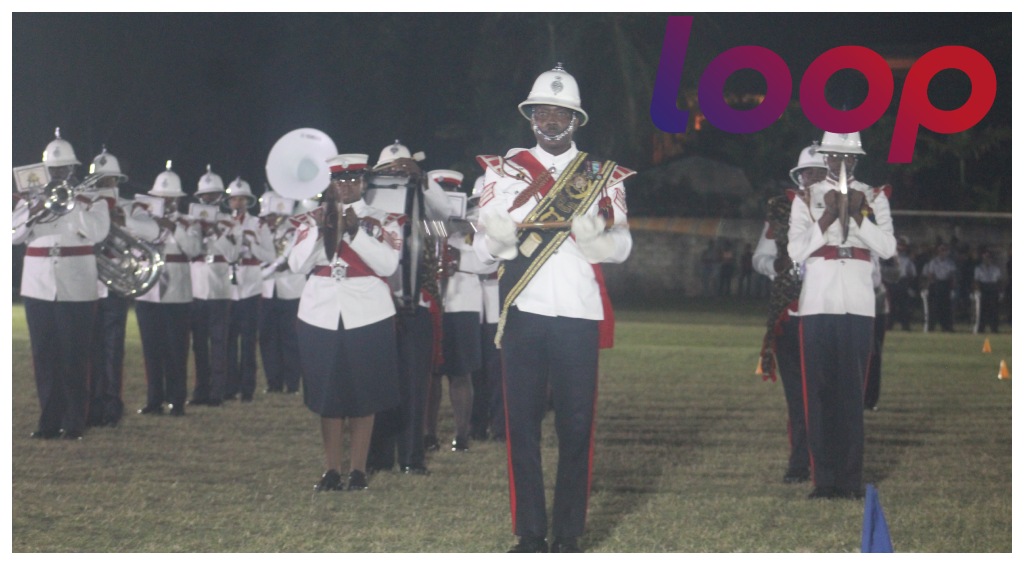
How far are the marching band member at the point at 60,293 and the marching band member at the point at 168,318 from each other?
4.55ft

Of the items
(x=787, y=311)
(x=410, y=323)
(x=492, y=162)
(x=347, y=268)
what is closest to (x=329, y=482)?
(x=347, y=268)

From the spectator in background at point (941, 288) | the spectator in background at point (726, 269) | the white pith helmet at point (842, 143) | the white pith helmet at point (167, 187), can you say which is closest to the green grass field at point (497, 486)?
the white pith helmet at point (167, 187)

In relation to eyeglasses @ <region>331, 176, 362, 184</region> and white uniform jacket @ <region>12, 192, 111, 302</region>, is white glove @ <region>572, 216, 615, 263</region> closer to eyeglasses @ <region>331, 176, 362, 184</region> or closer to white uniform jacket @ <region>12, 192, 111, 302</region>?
eyeglasses @ <region>331, 176, 362, 184</region>

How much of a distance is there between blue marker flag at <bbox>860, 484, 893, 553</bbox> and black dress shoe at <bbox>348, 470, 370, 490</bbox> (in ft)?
12.3

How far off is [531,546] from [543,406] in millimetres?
601

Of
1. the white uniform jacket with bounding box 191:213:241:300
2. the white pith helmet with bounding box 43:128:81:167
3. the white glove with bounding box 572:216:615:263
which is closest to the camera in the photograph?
the white glove with bounding box 572:216:615:263

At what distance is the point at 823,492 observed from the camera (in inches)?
356

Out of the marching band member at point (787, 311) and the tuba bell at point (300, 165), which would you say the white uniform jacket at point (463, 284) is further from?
the marching band member at point (787, 311)

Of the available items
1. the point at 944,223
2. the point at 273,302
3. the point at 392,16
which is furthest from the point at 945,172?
the point at 273,302

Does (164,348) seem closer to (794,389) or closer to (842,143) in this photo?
(794,389)

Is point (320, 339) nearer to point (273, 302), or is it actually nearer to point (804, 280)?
point (804, 280)

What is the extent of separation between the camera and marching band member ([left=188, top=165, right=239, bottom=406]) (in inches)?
552

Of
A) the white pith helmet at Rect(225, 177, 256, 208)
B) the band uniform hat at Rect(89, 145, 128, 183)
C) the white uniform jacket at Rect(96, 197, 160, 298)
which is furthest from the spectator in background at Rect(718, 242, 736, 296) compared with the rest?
the band uniform hat at Rect(89, 145, 128, 183)

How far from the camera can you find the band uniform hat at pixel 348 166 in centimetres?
889
